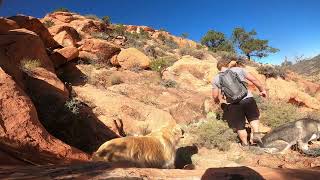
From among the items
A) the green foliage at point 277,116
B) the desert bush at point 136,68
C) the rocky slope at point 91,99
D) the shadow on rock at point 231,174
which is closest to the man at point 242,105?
the rocky slope at point 91,99

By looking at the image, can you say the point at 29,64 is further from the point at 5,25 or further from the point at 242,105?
the point at 242,105

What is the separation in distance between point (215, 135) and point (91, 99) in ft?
18.5

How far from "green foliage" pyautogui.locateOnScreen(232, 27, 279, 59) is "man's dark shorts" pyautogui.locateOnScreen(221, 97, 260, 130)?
3203 cm

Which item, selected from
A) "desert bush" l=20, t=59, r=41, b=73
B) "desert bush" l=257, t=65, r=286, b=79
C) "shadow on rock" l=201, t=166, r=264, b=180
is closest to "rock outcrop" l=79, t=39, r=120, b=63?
"desert bush" l=20, t=59, r=41, b=73

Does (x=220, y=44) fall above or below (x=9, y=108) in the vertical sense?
above

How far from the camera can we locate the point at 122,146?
5.96m

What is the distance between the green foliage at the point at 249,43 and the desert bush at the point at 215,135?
3110 centimetres

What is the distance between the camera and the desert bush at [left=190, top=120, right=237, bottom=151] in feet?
28.8

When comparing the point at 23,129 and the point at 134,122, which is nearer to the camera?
the point at 23,129

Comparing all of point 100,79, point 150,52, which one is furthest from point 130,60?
point 150,52

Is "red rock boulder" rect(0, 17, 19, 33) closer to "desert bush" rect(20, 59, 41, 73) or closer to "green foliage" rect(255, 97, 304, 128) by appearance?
"desert bush" rect(20, 59, 41, 73)

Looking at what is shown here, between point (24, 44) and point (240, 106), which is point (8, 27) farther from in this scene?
point (240, 106)

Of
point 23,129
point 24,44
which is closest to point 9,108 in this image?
point 23,129

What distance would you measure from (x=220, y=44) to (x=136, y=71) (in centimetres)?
2688
